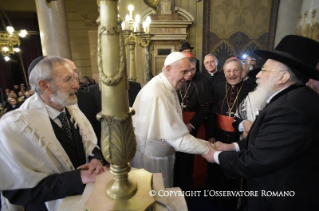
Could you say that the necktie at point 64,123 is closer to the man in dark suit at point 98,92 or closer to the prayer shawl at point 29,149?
the prayer shawl at point 29,149

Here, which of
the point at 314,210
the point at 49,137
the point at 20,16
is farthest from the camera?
the point at 20,16

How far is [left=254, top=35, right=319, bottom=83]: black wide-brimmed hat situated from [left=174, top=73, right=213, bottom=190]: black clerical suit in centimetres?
185

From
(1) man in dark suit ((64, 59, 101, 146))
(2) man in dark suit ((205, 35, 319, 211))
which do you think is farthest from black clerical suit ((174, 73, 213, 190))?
(2) man in dark suit ((205, 35, 319, 211))

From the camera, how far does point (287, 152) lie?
51.6 inches

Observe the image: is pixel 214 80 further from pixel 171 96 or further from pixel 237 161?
pixel 237 161

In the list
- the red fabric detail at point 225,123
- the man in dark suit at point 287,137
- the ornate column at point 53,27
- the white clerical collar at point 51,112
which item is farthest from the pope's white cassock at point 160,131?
the ornate column at point 53,27

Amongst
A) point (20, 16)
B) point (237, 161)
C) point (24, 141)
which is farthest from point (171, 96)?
point (20, 16)

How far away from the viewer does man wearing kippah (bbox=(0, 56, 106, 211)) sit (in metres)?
1.11

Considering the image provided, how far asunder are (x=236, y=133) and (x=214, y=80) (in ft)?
6.11

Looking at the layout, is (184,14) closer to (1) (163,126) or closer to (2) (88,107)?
(2) (88,107)

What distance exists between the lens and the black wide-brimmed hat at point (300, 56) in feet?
4.47

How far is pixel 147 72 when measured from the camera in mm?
7309

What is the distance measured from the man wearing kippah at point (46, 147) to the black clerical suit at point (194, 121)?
6.21 ft

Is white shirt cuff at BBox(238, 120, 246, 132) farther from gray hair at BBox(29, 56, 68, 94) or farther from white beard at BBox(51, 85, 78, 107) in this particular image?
gray hair at BBox(29, 56, 68, 94)
